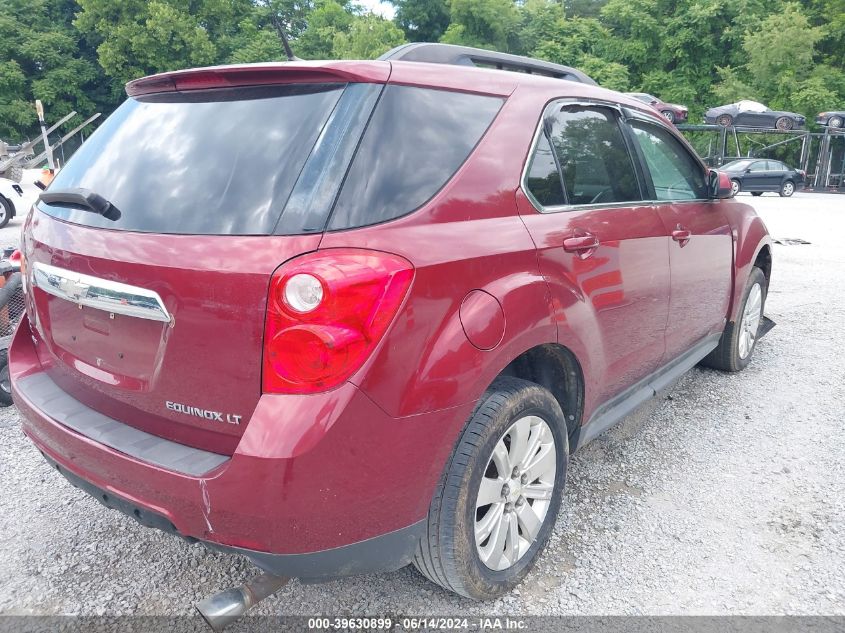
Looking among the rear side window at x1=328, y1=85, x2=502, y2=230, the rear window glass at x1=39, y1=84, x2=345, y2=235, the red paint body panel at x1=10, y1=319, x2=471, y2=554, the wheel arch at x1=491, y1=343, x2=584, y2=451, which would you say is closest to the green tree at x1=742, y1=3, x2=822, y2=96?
the wheel arch at x1=491, y1=343, x2=584, y2=451

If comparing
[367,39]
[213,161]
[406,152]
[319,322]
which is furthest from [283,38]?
[367,39]

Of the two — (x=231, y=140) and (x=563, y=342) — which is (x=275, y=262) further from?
(x=563, y=342)

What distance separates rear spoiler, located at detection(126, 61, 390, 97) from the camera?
192 cm

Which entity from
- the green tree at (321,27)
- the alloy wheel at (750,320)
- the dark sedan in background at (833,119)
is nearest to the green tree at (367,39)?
the green tree at (321,27)

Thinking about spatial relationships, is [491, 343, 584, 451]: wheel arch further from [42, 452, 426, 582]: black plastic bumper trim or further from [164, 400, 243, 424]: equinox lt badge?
[164, 400, 243, 424]: equinox lt badge

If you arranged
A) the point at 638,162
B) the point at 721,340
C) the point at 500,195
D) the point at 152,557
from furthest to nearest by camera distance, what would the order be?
1. the point at 721,340
2. the point at 638,162
3. the point at 152,557
4. the point at 500,195

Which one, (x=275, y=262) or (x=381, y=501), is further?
(x=381, y=501)

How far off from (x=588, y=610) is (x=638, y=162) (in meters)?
1.99

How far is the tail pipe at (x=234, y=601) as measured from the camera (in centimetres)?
185

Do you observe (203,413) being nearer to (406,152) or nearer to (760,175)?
(406,152)

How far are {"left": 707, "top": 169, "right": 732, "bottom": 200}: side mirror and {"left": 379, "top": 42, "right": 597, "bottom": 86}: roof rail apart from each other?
1050 mm

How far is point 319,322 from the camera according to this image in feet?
5.46

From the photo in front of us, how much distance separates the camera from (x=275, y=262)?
1690 millimetres

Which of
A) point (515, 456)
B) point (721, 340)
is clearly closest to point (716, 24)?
point (721, 340)
